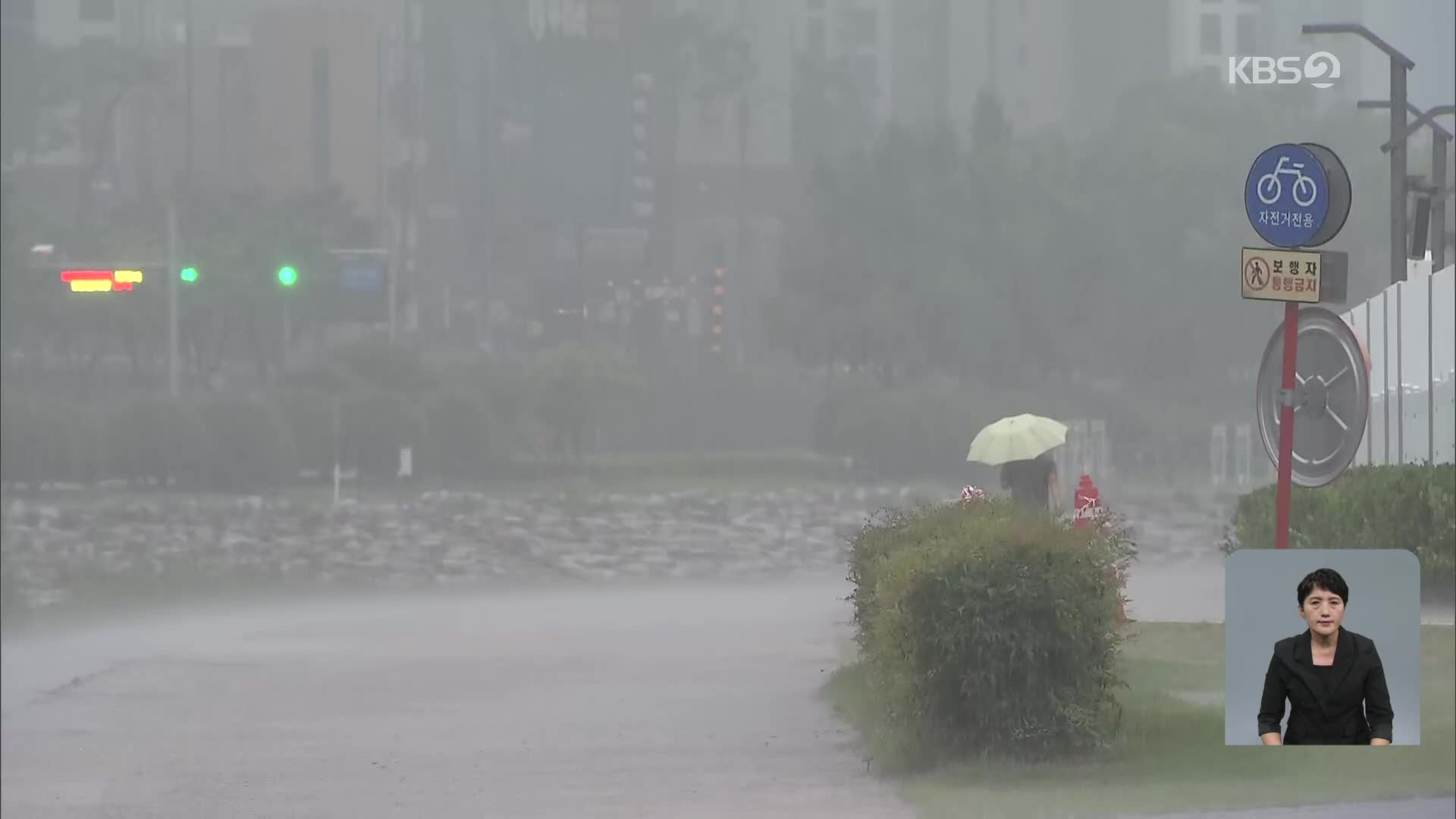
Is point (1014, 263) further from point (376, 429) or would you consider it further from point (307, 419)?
point (307, 419)

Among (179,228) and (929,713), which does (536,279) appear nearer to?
(179,228)

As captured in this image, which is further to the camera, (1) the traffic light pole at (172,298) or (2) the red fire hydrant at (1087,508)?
(1) the traffic light pole at (172,298)

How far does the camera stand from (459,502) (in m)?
9.49

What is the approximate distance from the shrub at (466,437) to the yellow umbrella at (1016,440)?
7.70 feet

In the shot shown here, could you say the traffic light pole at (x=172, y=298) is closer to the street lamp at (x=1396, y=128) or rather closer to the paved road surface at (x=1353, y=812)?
the paved road surface at (x=1353, y=812)

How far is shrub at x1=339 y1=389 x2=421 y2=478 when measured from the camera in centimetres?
935

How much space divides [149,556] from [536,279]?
234 centimetres

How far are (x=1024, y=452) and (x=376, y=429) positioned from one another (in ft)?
10.4

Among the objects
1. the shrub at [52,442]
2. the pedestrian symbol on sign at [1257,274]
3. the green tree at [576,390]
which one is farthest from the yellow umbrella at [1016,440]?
the shrub at [52,442]

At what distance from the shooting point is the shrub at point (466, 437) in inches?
372

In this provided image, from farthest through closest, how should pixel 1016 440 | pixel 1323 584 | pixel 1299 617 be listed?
pixel 1016 440 → pixel 1299 617 → pixel 1323 584

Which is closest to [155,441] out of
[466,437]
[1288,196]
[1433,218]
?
[466,437]

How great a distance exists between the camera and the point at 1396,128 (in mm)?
9359

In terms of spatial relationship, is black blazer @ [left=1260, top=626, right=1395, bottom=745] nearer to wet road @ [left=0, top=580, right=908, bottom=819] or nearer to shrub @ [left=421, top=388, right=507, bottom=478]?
wet road @ [left=0, top=580, right=908, bottom=819]
